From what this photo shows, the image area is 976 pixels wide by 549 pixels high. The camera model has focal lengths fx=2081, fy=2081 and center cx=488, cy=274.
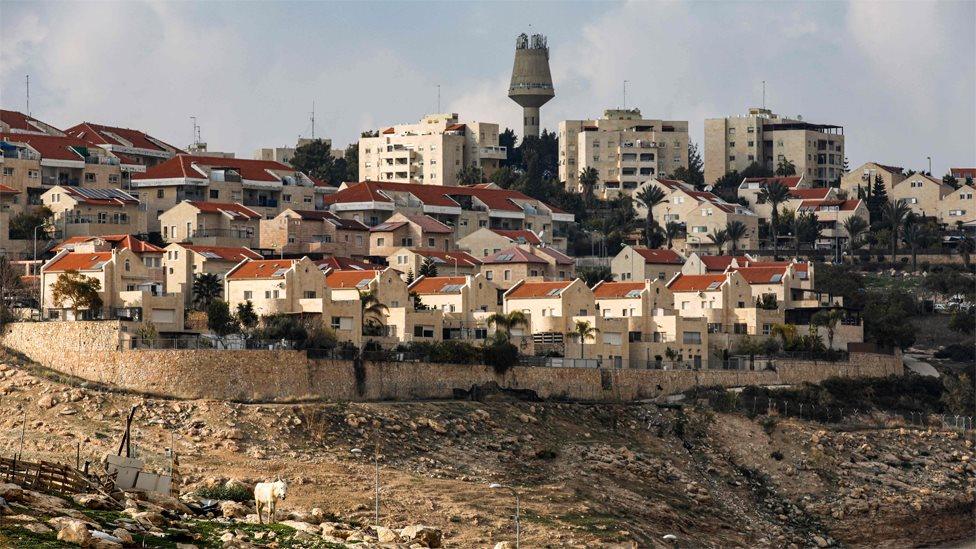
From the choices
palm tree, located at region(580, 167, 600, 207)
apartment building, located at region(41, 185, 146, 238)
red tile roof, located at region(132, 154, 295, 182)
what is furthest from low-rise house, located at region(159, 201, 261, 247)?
palm tree, located at region(580, 167, 600, 207)

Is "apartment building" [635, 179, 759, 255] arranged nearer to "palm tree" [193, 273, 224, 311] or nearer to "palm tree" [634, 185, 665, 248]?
"palm tree" [634, 185, 665, 248]

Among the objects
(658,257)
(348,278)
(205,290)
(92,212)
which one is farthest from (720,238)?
(205,290)

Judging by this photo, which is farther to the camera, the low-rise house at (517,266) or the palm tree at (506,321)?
the low-rise house at (517,266)

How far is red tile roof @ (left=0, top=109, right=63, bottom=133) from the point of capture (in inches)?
5807

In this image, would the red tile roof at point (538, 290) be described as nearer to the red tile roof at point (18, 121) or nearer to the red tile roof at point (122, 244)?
the red tile roof at point (122, 244)

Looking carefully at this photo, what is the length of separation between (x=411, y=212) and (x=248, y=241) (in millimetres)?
17258

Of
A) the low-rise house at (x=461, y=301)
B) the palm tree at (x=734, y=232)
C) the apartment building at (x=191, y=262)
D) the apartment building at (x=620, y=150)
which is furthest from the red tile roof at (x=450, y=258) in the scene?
the apartment building at (x=620, y=150)

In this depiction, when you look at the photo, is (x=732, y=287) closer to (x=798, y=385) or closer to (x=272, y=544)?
(x=798, y=385)

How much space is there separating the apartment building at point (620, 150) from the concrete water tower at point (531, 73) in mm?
5331

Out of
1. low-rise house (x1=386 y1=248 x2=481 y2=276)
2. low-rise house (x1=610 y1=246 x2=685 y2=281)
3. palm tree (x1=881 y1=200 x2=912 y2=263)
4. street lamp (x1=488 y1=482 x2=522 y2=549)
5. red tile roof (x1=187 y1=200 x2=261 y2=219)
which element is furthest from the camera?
palm tree (x1=881 y1=200 x2=912 y2=263)

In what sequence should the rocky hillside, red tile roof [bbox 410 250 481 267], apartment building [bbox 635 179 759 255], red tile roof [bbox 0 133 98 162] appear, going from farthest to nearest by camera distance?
apartment building [bbox 635 179 759 255] < red tile roof [bbox 0 133 98 162] < red tile roof [bbox 410 250 481 267] < the rocky hillside

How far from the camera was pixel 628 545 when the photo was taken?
7181 centimetres

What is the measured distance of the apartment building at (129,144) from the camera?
148 m

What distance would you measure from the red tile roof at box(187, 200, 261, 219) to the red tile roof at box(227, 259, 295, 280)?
755 inches
